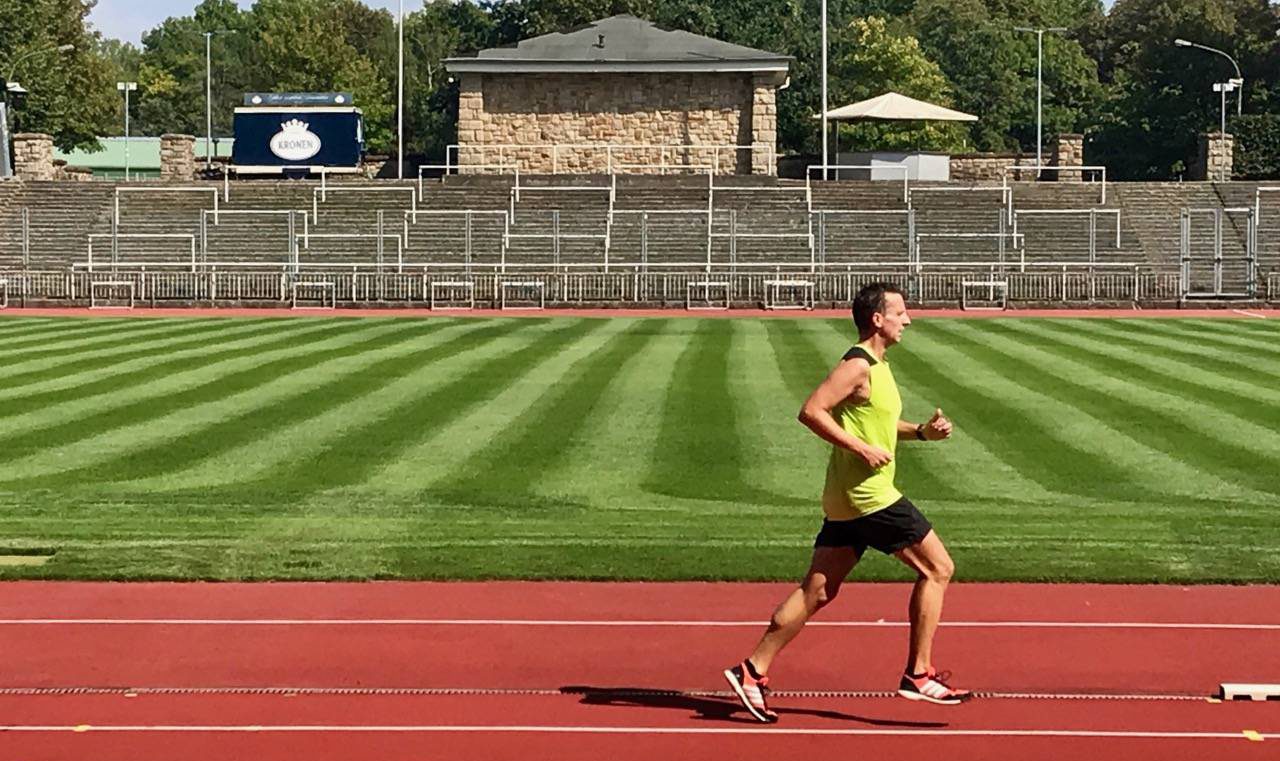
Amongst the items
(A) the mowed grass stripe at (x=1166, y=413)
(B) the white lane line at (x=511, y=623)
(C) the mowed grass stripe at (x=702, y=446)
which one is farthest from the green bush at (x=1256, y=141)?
(B) the white lane line at (x=511, y=623)

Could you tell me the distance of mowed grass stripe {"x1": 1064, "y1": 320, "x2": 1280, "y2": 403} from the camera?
26.0 meters

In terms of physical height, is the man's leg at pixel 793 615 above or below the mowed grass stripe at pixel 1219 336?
below

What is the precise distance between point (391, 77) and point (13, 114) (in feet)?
151

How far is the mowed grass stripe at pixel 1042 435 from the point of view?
1833 centimetres

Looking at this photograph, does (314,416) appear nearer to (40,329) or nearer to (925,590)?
(925,590)

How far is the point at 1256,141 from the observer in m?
89.1

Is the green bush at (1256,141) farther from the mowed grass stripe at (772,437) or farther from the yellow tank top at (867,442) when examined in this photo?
the yellow tank top at (867,442)

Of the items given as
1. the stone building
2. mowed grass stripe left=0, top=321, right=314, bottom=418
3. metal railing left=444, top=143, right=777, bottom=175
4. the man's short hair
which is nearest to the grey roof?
the stone building

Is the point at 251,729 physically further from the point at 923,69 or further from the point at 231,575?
the point at 923,69

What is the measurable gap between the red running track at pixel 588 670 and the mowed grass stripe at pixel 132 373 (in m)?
11.5

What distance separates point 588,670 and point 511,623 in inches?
54.3

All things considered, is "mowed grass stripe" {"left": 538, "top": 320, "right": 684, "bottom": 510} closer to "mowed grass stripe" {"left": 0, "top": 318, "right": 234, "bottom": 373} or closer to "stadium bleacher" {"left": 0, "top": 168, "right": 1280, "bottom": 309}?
"mowed grass stripe" {"left": 0, "top": 318, "right": 234, "bottom": 373}

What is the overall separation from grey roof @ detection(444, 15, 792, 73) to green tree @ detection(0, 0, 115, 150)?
29.1 m

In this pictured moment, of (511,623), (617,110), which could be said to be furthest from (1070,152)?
(511,623)
